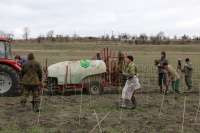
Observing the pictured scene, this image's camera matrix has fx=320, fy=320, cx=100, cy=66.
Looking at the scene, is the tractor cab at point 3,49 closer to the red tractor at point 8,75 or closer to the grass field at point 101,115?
the red tractor at point 8,75

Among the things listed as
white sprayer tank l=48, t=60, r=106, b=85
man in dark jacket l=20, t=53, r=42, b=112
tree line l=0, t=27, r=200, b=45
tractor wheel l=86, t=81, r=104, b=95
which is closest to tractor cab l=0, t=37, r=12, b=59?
white sprayer tank l=48, t=60, r=106, b=85

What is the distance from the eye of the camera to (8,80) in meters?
10.7

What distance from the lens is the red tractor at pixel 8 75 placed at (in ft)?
34.5

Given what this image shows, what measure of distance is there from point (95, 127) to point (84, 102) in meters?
3.07

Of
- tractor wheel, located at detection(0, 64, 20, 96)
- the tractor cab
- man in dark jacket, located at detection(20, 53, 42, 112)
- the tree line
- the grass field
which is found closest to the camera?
the grass field

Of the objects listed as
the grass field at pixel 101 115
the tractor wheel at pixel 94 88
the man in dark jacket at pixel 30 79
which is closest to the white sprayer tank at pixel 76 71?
the tractor wheel at pixel 94 88

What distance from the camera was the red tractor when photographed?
10.5 m

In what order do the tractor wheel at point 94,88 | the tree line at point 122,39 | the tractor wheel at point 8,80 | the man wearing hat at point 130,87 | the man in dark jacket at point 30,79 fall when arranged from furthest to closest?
1. the tree line at point 122,39
2. the tractor wheel at point 94,88
3. the tractor wheel at point 8,80
4. the man wearing hat at point 130,87
5. the man in dark jacket at point 30,79

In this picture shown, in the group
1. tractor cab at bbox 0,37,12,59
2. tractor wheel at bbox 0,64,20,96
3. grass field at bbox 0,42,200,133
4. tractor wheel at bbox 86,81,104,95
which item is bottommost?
grass field at bbox 0,42,200,133

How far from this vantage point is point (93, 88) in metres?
11.4

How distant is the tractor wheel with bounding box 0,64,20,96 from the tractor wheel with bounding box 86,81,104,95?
2.45 m

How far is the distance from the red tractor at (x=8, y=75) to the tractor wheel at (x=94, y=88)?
2.43 meters

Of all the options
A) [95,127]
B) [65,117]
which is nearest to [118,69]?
[65,117]

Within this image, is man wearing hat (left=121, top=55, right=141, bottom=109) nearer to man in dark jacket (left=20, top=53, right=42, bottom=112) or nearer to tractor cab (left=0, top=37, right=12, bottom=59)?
man in dark jacket (left=20, top=53, right=42, bottom=112)
